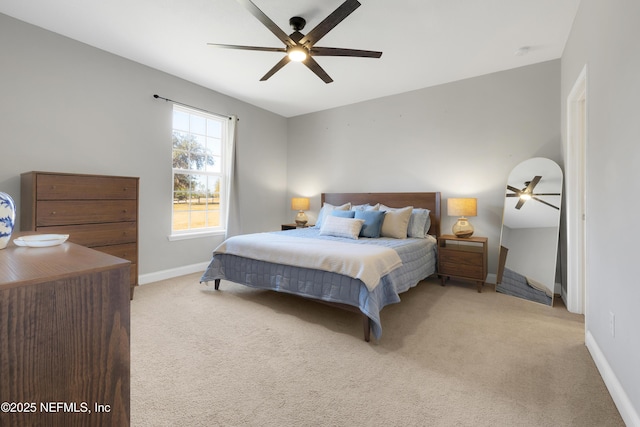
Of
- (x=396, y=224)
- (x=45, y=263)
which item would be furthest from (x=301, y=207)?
(x=45, y=263)

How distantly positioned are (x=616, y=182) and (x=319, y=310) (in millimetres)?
2360

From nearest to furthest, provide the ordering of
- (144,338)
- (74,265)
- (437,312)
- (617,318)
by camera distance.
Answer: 1. (74,265)
2. (617,318)
3. (144,338)
4. (437,312)

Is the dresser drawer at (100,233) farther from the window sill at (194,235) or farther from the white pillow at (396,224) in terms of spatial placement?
the white pillow at (396,224)

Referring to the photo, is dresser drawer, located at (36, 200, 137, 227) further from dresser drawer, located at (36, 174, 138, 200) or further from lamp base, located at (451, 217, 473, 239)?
lamp base, located at (451, 217, 473, 239)

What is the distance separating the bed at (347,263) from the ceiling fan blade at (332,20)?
1.77m

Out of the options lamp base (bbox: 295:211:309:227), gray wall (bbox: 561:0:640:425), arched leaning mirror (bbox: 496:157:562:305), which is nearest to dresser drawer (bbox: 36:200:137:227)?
lamp base (bbox: 295:211:309:227)

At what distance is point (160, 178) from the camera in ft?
12.6

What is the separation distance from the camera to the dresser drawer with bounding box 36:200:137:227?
8.39ft

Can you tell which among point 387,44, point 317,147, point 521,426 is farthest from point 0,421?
point 317,147

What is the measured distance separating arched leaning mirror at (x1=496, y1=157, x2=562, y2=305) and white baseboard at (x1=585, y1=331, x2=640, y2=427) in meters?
1.23

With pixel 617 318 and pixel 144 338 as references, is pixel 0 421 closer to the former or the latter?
pixel 144 338

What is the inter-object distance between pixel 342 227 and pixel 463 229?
1514mm

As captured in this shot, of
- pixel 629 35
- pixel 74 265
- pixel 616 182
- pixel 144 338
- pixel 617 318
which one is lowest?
pixel 144 338

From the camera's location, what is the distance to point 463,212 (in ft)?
11.7
